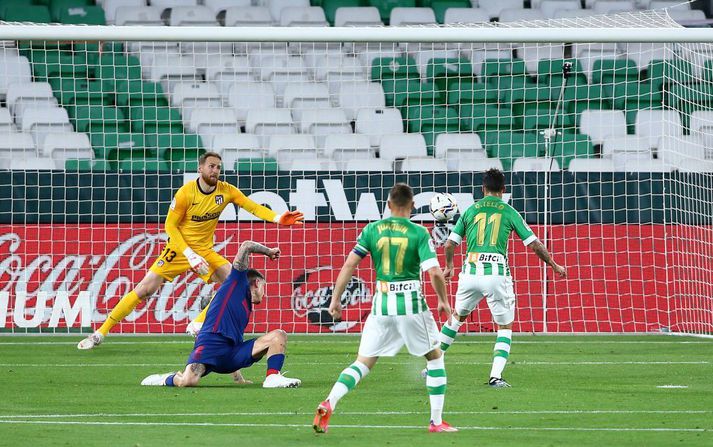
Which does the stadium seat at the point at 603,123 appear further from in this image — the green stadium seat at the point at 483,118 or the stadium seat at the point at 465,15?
the stadium seat at the point at 465,15

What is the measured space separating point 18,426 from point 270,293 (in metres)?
9.33

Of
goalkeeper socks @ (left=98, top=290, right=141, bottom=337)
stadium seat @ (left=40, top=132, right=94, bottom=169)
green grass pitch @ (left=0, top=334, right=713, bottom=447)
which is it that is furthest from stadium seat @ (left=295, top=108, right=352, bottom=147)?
goalkeeper socks @ (left=98, top=290, right=141, bottom=337)

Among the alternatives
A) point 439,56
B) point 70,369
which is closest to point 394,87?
point 439,56

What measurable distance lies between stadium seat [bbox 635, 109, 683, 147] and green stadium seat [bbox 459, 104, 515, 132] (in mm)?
1958

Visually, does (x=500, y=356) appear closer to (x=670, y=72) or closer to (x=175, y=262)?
(x=175, y=262)

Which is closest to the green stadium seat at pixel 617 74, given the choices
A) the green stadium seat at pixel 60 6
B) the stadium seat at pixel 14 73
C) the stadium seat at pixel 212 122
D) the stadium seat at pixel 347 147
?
the stadium seat at pixel 347 147

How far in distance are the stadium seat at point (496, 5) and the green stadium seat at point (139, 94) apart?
7.14m

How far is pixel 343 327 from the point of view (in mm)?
18125

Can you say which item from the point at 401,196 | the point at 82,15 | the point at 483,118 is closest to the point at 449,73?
the point at 483,118

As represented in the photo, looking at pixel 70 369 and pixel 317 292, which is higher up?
pixel 317 292

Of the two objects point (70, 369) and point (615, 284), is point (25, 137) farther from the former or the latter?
point (615, 284)

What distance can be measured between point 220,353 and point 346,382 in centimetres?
300

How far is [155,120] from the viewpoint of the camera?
1923 centimetres

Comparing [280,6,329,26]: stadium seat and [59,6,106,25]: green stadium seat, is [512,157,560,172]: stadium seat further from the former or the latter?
[59,6,106,25]: green stadium seat
